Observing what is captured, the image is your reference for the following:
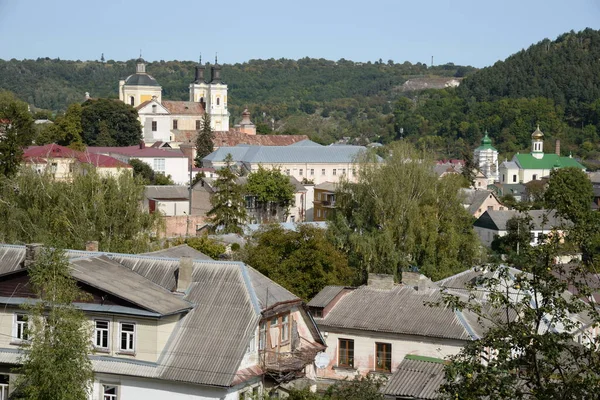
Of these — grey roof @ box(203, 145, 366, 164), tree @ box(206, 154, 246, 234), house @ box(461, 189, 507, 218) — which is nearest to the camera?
tree @ box(206, 154, 246, 234)

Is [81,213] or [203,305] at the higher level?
[81,213]

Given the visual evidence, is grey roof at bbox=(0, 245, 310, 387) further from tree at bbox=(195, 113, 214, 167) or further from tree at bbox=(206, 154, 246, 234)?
tree at bbox=(195, 113, 214, 167)

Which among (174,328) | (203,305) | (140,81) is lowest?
(174,328)

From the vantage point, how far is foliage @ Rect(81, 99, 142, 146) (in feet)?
281

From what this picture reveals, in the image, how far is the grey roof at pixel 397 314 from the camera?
22062 millimetres

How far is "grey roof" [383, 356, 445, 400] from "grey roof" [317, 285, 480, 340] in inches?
113

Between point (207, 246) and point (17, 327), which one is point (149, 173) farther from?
point (17, 327)

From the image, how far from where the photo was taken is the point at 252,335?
18438 millimetres

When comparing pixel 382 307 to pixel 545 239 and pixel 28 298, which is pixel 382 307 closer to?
pixel 28 298

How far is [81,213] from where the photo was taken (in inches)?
1362

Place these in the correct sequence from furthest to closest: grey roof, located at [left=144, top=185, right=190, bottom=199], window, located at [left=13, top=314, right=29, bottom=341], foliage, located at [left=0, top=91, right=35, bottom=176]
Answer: grey roof, located at [left=144, top=185, right=190, bottom=199], foliage, located at [left=0, top=91, right=35, bottom=176], window, located at [left=13, top=314, right=29, bottom=341]

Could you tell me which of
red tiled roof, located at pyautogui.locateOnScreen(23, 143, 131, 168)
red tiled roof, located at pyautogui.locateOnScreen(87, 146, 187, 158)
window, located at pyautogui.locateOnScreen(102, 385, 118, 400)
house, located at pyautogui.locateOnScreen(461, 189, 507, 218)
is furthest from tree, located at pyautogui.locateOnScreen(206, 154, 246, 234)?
window, located at pyautogui.locateOnScreen(102, 385, 118, 400)

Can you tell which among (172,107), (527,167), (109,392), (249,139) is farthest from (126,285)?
(527,167)

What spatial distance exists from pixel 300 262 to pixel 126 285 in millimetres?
12352
